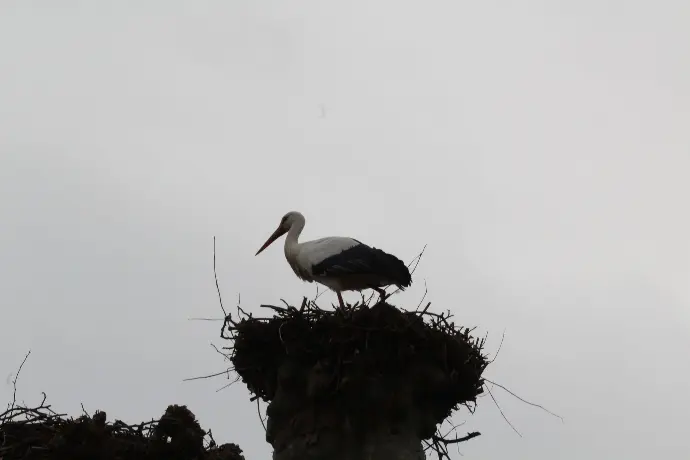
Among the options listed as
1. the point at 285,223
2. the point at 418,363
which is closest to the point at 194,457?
the point at 418,363

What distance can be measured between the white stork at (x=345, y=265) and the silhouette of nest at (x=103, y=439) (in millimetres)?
1797

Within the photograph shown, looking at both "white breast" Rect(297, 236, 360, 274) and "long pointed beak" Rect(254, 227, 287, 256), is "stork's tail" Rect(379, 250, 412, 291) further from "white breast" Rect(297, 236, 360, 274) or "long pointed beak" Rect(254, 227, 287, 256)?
"long pointed beak" Rect(254, 227, 287, 256)

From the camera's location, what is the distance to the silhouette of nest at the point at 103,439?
7094 millimetres

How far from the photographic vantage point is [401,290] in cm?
814

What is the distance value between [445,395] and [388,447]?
64 centimetres

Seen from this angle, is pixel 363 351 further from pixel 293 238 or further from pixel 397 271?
pixel 293 238

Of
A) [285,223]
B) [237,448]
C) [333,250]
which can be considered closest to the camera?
[237,448]

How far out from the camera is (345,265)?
8.16 metres

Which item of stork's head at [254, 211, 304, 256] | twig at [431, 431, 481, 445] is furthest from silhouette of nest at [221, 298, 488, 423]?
stork's head at [254, 211, 304, 256]

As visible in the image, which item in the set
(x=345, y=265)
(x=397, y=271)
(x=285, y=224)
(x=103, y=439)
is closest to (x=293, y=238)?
(x=285, y=224)

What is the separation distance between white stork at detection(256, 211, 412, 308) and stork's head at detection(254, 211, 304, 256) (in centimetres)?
73

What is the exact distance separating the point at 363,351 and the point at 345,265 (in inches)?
72.1

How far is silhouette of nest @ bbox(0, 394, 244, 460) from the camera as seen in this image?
279 inches

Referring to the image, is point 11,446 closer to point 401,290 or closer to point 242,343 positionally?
point 242,343
